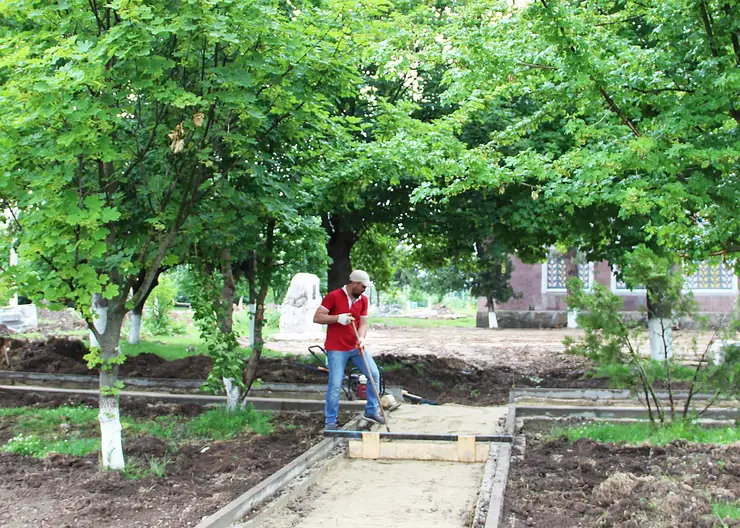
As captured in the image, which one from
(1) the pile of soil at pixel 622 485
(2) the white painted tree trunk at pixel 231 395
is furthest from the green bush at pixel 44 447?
(1) the pile of soil at pixel 622 485

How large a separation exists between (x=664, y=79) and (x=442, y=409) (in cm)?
532

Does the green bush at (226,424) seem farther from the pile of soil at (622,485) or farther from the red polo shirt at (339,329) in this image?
the pile of soil at (622,485)

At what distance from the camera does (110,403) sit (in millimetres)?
6340

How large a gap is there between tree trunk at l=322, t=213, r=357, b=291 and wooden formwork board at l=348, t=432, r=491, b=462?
663cm

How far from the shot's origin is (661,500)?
5.02m

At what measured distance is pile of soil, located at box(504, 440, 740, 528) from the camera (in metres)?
4.90

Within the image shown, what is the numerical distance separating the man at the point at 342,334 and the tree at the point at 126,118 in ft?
6.51

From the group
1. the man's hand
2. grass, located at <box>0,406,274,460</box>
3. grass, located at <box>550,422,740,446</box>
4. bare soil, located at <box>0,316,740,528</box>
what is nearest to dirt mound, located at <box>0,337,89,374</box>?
bare soil, located at <box>0,316,740,528</box>

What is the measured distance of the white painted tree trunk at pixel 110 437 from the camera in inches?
244

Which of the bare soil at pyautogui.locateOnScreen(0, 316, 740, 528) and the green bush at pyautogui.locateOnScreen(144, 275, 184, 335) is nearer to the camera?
the bare soil at pyautogui.locateOnScreen(0, 316, 740, 528)

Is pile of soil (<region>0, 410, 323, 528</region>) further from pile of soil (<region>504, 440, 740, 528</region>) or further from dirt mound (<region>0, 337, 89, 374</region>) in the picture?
dirt mound (<region>0, 337, 89, 374</region>)

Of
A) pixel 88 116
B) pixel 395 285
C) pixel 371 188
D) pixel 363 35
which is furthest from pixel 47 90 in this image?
pixel 395 285

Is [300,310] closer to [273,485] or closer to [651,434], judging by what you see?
[651,434]

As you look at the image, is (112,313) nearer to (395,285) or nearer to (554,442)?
(554,442)
